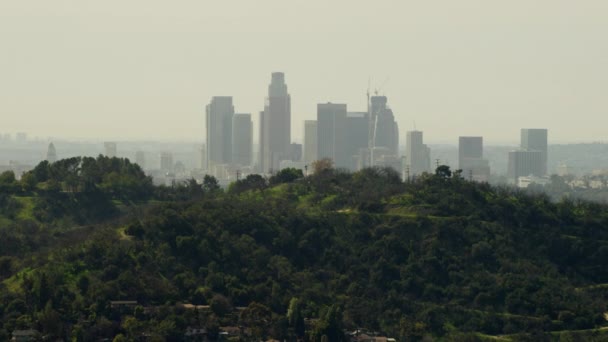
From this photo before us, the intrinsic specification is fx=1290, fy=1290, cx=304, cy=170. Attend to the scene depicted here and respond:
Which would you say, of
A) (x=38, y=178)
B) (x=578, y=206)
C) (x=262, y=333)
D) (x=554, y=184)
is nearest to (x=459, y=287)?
(x=262, y=333)

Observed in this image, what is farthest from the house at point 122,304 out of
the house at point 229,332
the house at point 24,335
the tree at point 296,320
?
the tree at point 296,320

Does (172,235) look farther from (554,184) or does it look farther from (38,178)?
(554,184)

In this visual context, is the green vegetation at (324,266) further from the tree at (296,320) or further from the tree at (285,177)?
the tree at (285,177)

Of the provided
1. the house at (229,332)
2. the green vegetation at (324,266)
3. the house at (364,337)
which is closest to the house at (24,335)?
the green vegetation at (324,266)

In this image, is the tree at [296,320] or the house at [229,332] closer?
the house at [229,332]

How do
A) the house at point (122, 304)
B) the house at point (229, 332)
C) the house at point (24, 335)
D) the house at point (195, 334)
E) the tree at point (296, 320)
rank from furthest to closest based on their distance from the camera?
1. the tree at point (296, 320)
2. the house at point (122, 304)
3. the house at point (229, 332)
4. the house at point (195, 334)
5. the house at point (24, 335)

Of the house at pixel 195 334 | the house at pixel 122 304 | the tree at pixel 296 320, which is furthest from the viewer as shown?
the tree at pixel 296 320

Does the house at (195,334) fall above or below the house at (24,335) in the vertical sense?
below

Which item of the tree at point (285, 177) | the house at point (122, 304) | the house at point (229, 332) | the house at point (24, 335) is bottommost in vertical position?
the house at point (229, 332)
